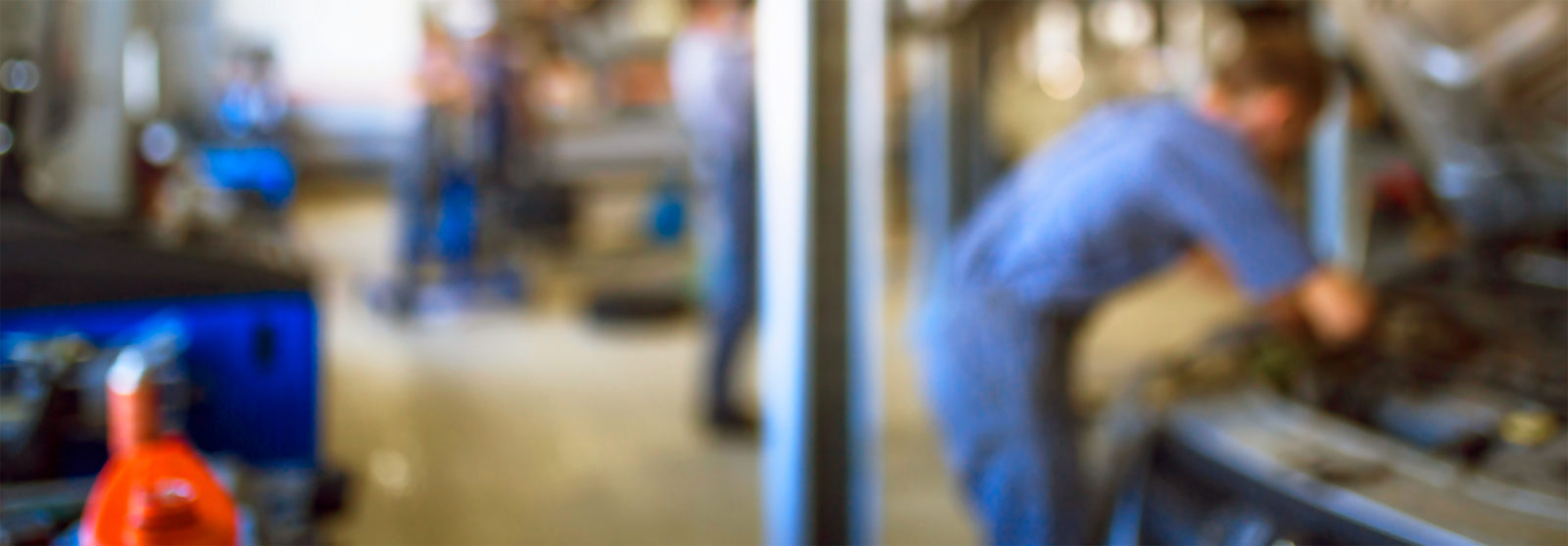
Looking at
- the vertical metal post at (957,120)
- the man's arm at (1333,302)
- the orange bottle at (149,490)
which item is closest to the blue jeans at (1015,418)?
the man's arm at (1333,302)

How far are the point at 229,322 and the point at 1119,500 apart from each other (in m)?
1.35

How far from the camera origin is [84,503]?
1.17 m

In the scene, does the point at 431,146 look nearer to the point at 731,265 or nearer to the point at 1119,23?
the point at 731,265

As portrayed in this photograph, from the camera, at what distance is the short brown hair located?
1.52 meters

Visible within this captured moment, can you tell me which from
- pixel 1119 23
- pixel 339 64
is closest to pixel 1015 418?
Answer: pixel 1119 23

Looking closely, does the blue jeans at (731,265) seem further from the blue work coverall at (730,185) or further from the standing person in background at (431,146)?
the standing person in background at (431,146)

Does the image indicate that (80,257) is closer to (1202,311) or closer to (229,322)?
(229,322)

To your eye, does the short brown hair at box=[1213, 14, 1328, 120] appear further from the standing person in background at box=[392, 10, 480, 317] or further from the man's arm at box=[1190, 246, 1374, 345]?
the standing person in background at box=[392, 10, 480, 317]

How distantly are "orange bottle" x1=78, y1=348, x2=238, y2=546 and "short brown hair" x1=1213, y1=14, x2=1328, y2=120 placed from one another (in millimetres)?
1256

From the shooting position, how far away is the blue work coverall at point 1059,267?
1.45 meters

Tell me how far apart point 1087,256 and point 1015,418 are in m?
0.24

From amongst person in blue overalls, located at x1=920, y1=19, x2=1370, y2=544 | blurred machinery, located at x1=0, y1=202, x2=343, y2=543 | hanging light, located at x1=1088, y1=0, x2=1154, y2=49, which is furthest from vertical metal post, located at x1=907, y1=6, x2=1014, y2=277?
blurred machinery, located at x1=0, y1=202, x2=343, y2=543

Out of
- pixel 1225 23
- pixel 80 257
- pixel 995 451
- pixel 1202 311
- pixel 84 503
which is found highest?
pixel 1225 23

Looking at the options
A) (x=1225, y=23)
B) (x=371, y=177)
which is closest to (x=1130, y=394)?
(x=1225, y=23)
